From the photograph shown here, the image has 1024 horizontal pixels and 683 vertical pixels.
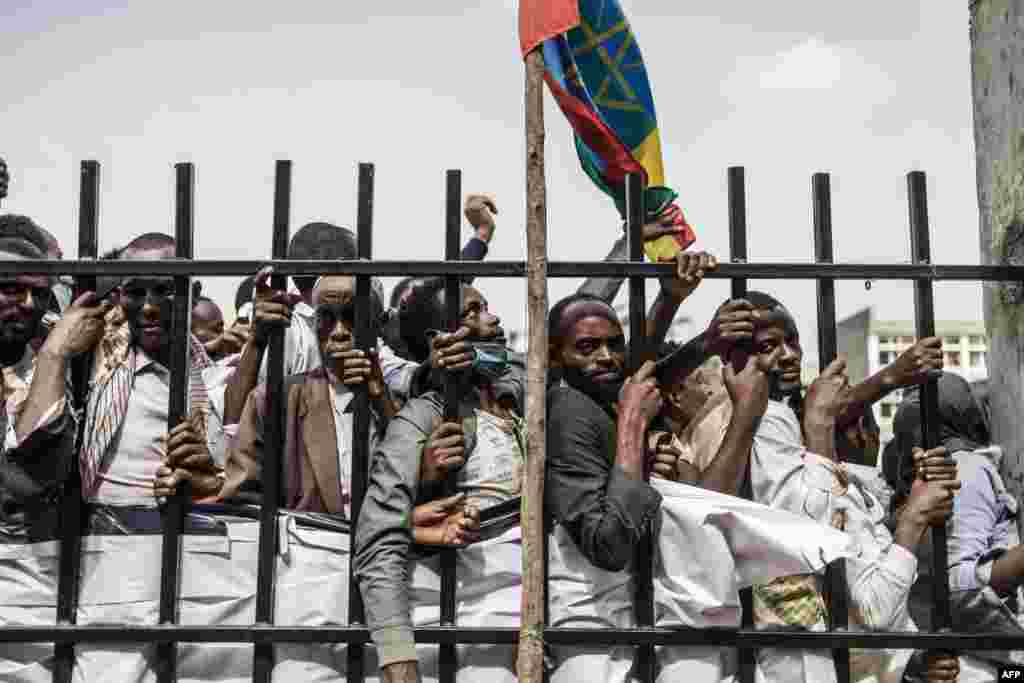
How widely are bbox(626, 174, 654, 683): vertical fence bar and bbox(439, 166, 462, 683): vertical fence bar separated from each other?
464 mm

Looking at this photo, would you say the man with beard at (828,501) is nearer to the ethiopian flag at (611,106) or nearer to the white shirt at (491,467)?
the ethiopian flag at (611,106)

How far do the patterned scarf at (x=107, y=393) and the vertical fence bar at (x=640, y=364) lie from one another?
3.96 feet

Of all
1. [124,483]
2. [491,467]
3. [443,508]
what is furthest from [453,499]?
[124,483]

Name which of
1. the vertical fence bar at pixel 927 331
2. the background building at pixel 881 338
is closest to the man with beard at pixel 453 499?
the vertical fence bar at pixel 927 331

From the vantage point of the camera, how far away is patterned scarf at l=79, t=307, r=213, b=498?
10.3ft

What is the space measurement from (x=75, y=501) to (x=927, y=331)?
2367 millimetres

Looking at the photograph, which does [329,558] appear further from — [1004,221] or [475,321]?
[1004,221]

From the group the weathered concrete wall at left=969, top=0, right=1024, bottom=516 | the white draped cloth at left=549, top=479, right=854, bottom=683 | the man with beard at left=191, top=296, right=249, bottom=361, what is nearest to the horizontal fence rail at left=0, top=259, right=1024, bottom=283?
the weathered concrete wall at left=969, top=0, right=1024, bottom=516

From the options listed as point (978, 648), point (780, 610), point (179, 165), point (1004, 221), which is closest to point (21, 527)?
point (179, 165)

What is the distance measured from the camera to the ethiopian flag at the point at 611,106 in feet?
11.2

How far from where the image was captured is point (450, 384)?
313cm

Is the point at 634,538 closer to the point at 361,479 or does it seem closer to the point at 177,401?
the point at 361,479

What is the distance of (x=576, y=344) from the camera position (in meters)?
3.32

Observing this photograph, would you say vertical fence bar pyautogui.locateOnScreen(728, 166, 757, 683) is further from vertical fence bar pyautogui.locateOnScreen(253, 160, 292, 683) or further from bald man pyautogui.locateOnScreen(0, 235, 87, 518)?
bald man pyautogui.locateOnScreen(0, 235, 87, 518)
